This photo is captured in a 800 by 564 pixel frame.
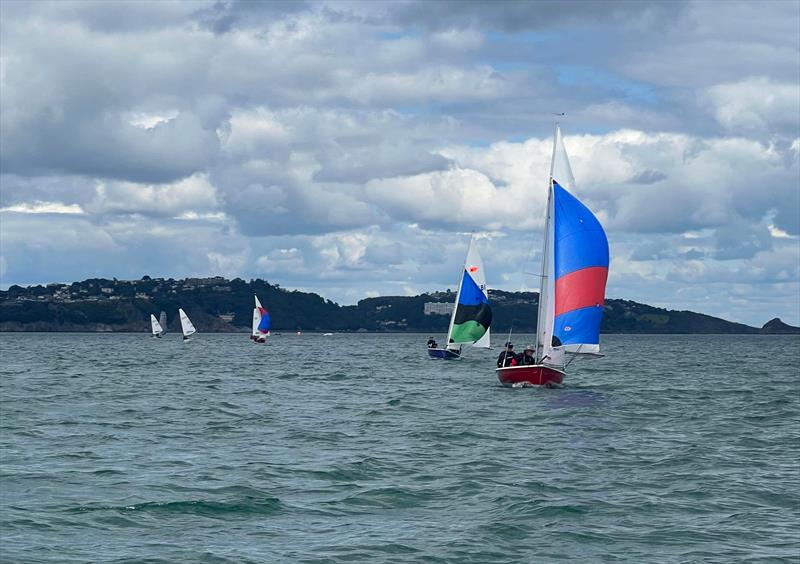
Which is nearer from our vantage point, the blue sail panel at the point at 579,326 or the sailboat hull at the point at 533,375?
the blue sail panel at the point at 579,326

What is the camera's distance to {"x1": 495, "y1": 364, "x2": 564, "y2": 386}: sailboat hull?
4800 cm

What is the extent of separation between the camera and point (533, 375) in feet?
159

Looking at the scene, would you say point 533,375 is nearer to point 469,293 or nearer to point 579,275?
point 579,275

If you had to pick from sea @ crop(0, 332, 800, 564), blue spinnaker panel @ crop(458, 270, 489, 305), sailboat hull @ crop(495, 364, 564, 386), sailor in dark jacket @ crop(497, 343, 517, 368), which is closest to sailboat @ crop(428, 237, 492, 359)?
blue spinnaker panel @ crop(458, 270, 489, 305)

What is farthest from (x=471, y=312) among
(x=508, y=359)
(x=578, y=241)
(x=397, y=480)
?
(x=397, y=480)

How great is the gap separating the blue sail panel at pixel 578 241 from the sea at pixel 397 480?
19.2ft

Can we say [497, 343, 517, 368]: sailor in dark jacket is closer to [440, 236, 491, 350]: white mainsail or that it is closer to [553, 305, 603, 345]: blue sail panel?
[553, 305, 603, 345]: blue sail panel

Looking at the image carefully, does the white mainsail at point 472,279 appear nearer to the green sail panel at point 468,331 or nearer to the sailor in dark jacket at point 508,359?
the green sail panel at point 468,331

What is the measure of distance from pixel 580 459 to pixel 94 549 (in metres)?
13.3

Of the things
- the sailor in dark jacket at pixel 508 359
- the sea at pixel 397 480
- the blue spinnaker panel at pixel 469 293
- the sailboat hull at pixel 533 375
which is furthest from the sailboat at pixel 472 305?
the sea at pixel 397 480

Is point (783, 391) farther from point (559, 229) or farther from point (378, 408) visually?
point (378, 408)

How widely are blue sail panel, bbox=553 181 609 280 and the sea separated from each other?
5.84m

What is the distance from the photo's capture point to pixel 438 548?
1683 centimetres

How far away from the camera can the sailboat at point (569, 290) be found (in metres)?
47.1
